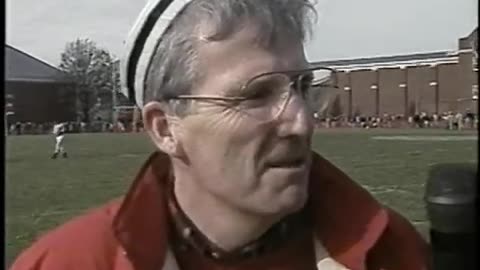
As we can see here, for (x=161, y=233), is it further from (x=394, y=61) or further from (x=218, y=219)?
(x=394, y=61)

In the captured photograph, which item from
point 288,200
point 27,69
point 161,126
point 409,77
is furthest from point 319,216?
point 409,77

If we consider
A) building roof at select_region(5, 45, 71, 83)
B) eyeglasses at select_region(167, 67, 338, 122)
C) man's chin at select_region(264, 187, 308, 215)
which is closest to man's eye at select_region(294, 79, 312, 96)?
eyeglasses at select_region(167, 67, 338, 122)

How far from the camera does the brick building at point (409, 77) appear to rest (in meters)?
1.08

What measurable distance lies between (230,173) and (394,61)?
0.65m

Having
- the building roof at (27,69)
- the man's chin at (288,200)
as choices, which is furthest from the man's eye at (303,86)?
the building roof at (27,69)

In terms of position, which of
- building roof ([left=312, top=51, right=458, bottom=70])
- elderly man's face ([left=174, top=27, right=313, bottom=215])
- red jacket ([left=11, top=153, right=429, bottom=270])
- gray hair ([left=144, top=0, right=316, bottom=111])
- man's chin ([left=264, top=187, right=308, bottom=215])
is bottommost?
red jacket ([left=11, top=153, right=429, bottom=270])

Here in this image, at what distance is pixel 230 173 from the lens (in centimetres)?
93

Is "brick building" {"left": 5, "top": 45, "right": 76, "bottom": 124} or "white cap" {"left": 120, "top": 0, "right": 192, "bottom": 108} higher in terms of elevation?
"white cap" {"left": 120, "top": 0, "right": 192, "bottom": 108}

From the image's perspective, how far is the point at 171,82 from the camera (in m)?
0.96

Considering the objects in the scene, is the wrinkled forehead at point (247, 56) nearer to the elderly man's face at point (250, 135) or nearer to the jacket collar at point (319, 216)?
the elderly man's face at point (250, 135)

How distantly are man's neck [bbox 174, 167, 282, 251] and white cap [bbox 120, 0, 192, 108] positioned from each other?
0.37ft

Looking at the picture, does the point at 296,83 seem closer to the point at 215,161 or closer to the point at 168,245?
the point at 215,161

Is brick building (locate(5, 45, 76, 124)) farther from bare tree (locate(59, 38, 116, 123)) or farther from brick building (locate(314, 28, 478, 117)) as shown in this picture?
brick building (locate(314, 28, 478, 117))

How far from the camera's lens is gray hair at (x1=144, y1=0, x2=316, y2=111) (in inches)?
36.4
